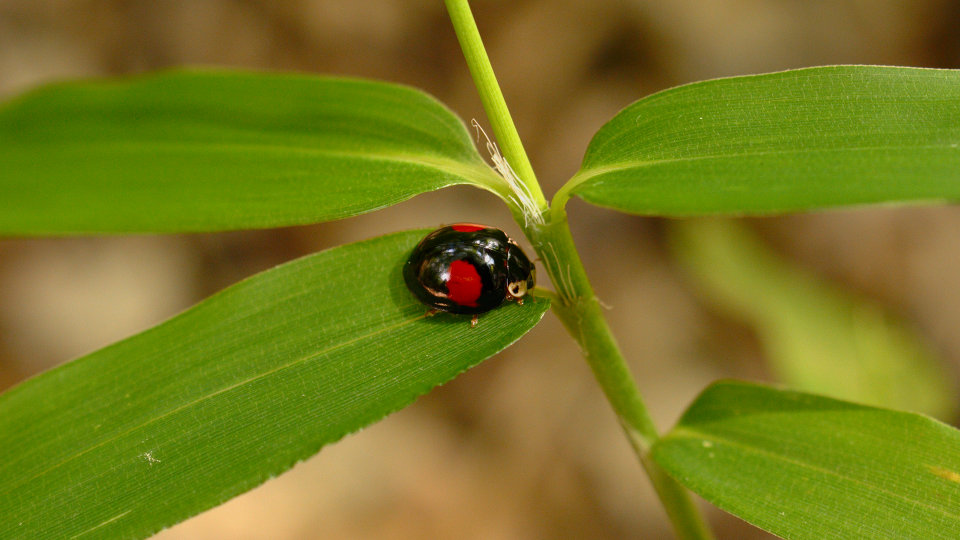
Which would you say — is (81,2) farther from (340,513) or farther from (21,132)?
(21,132)

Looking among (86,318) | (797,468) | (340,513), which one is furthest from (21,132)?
(86,318)

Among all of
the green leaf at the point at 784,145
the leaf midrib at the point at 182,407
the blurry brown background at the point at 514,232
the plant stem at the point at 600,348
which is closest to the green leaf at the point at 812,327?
the blurry brown background at the point at 514,232

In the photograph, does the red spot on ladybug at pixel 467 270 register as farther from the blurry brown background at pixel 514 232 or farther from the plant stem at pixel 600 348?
the blurry brown background at pixel 514 232

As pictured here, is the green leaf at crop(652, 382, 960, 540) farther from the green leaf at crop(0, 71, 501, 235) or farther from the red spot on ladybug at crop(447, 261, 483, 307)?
the green leaf at crop(0, 71, 501, 235)

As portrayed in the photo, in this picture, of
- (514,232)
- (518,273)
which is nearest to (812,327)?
(514,232)

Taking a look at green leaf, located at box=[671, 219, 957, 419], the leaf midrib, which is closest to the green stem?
the leaf midrib

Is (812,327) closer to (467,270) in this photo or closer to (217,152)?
(467,270)
